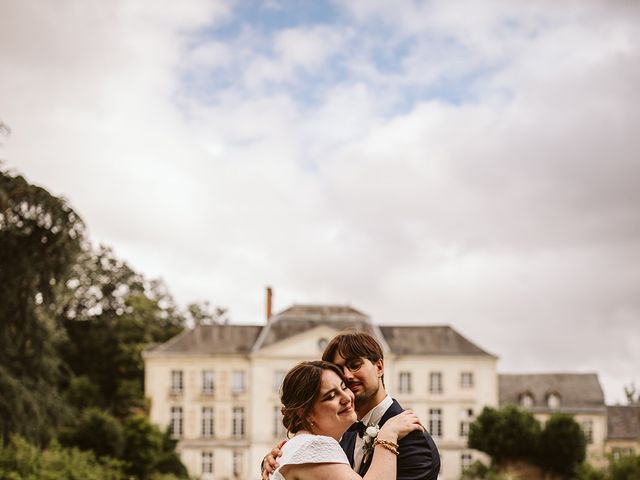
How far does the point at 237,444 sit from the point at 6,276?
1242 inches

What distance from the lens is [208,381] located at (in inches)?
1967

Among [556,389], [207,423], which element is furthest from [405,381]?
[207,423]

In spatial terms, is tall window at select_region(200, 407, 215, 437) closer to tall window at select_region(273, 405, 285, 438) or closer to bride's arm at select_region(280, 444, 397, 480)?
tall window at select_region(273, 405, 285, 438)

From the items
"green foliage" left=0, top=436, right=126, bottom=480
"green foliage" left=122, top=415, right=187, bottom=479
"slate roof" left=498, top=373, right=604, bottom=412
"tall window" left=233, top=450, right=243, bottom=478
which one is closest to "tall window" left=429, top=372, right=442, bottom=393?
"slate roof" left=498, top=373, right=604, bottom=412

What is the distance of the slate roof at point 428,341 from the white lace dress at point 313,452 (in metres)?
46.8

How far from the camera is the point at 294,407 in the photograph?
3.81 m

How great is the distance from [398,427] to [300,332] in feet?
151

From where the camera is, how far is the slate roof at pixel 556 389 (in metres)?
52.2

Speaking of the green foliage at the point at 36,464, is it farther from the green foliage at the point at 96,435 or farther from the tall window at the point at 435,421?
the tall window at the point at 435,421

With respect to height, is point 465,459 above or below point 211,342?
below

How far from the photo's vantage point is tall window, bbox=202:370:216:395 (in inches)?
1965

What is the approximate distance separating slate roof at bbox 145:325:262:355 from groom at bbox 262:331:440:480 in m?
46.2

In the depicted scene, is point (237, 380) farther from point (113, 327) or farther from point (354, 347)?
point (354, 347)

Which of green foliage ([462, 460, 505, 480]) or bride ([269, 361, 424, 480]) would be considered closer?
bride ([269, 361, 424, 480])
